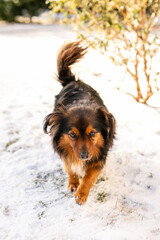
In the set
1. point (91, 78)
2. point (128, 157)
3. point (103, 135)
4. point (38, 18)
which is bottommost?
point (38, 18)

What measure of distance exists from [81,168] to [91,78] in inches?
151

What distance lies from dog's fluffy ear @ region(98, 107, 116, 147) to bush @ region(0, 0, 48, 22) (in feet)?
48.7

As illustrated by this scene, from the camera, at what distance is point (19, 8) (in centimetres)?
1597

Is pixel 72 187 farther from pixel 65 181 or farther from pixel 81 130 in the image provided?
pixel 81 130

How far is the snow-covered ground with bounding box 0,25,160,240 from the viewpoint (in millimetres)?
2365

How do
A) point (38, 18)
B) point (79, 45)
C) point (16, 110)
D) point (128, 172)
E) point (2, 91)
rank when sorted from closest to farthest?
1. point (128, 172)
2. point (79, 45)
3. point (16, 110)
4. point (2, 91)
5. point (38, 18)

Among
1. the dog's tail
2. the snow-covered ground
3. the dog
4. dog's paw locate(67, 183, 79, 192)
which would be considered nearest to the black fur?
the dog

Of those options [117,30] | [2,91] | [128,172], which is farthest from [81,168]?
[2,91]

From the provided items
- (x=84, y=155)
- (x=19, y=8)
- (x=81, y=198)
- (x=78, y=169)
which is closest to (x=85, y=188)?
(x=81, y=198)

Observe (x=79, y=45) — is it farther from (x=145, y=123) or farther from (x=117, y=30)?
(x=145, y=123)

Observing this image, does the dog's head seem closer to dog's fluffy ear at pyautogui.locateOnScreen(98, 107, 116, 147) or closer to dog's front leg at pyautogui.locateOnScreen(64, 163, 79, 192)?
dog's fluffy ear at pyautogui.locateOnScreen(98, 107, 116, 147)

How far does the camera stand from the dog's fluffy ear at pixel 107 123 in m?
2.62

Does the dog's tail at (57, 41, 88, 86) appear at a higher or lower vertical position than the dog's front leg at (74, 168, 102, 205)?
higher

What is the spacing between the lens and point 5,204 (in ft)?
8.72
